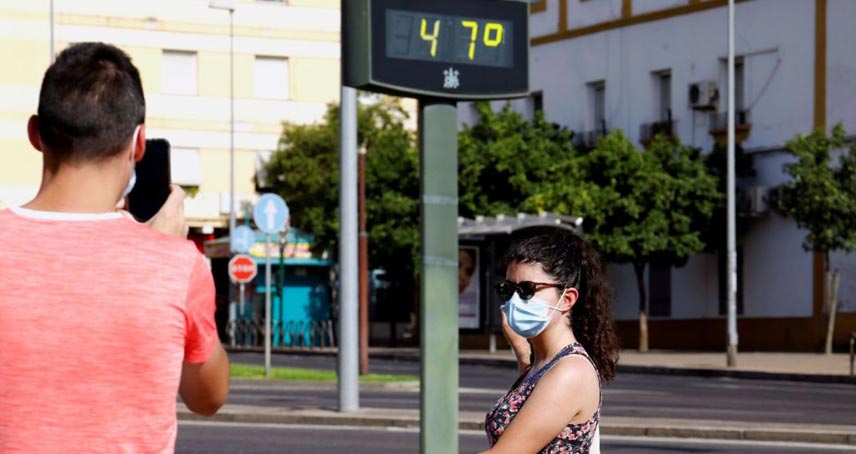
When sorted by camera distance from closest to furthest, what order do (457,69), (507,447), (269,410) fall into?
(507,447), (457,69), (269,410)

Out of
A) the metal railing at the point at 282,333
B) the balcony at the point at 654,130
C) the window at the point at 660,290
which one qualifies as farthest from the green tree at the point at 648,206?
the metal railing at the point at 282,333

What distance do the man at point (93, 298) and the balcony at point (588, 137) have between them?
46.6m

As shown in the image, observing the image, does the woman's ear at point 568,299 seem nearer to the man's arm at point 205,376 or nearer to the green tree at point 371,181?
the man's arm at point 205,376

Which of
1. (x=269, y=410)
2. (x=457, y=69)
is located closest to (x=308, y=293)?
(x=269, y=410)

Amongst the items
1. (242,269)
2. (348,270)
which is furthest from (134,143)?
(242,269)

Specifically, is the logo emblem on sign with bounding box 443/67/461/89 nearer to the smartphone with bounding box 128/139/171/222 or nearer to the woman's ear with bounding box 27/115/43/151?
the smartphone with bounding box 128/139/171/222

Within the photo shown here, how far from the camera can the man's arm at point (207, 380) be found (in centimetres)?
356

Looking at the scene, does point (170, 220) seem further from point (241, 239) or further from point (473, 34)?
point (241, 239)

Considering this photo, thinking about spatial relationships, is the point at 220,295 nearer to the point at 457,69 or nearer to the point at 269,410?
the point at 269,410

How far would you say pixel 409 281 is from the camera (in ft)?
180

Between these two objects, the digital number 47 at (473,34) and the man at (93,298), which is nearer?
the man at (93,298)

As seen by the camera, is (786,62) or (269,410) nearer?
(269,410)

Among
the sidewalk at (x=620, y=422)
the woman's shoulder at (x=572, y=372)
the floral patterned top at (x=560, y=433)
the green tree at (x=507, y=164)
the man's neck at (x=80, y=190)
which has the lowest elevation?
the sidewalk at (x=620, y=422)

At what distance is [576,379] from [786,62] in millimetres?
39886
